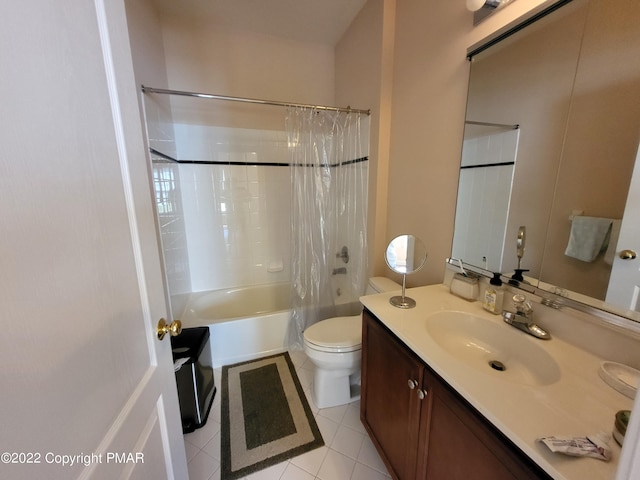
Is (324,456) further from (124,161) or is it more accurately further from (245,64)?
(245,64)

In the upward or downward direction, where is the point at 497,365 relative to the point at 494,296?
downward

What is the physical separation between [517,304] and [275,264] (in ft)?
6.82

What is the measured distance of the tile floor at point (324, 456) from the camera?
124cm

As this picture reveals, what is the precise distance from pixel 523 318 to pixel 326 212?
137 cm

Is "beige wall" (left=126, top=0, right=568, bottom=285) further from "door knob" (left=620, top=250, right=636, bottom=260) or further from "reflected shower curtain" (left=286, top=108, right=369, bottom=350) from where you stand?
"door knob" (left=620, top=250, right=636, bottom=260)

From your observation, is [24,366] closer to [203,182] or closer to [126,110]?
[126,110]

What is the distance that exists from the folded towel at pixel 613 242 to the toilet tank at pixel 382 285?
0.99 meters

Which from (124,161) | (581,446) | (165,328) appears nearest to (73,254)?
(124,161)

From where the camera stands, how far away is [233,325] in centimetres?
196

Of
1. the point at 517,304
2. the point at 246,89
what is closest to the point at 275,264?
the point at 246,89

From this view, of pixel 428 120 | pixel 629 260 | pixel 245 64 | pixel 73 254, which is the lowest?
pixel 629 260

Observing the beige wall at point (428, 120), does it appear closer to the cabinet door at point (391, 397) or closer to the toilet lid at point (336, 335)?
the toilet lid at point (336, 335)

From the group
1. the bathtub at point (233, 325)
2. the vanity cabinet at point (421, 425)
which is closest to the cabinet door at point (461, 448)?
the vanity cabinet at point (421, 425)

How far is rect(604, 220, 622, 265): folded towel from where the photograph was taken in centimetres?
79
